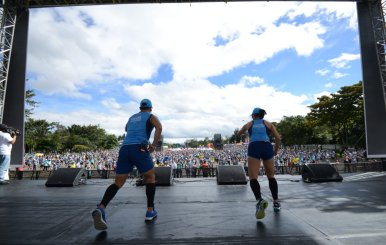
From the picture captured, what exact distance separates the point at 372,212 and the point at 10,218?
4.29 meters

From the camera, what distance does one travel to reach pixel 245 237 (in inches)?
105

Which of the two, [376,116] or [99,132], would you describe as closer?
[376,116]

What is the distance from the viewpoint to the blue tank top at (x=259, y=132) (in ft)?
Result: 13.1

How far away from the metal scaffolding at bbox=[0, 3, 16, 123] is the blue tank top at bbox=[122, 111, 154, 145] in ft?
31.5

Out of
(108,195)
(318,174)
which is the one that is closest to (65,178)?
(108,195)

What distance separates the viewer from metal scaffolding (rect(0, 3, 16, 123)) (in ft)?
36.2

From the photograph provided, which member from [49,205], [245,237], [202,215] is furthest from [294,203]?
[49,205]

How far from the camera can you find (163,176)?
24.8 ft

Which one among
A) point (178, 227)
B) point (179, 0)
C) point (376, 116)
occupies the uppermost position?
point (179, 0)

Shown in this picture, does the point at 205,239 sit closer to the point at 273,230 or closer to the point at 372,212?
the point at 273,230

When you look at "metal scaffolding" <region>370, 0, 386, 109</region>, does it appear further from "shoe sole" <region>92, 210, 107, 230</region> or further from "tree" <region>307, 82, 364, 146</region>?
"tree" <region>307, 82, 364, 146</region>

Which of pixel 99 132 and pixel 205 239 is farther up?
pixel 99 132

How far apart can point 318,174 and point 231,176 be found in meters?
2.12

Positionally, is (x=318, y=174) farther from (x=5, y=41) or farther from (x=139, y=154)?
(x=5, y=41)
